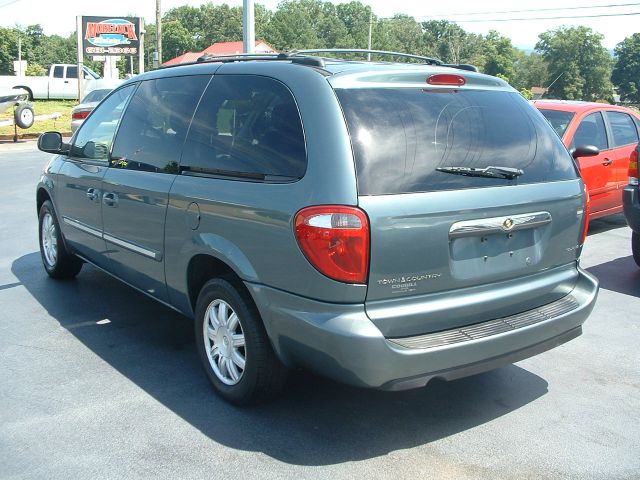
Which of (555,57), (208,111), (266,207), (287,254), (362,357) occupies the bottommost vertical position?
(362,357)

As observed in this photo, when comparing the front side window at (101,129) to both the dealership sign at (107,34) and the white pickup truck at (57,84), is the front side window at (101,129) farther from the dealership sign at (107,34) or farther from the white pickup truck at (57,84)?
the white pickup truck at (57,84)

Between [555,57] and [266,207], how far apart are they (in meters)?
97.7

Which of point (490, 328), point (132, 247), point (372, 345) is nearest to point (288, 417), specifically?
point (372, 345)

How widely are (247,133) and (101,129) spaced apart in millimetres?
2098

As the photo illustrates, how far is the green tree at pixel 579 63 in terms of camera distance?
277 ft

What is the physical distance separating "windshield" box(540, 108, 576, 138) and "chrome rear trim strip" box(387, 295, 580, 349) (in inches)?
196

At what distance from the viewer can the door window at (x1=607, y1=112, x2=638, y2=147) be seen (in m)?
8.76

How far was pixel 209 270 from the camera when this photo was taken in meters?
3.91

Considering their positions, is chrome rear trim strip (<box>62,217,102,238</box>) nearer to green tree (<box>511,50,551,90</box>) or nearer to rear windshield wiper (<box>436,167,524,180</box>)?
rear windshield wiper (<box>436,167,524,180</box>)

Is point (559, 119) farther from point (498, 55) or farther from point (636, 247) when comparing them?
point (498, 55)

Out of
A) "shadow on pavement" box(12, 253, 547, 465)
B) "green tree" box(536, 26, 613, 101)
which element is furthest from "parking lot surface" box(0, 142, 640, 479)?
"green tree" box(536, 26, 613, 101)

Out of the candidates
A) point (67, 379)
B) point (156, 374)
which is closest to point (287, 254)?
point (156, 374)

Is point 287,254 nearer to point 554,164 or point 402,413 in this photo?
point 402,413

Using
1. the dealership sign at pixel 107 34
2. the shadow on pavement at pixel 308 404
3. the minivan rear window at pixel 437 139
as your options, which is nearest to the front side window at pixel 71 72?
the dealership sign at pixel 107 34
